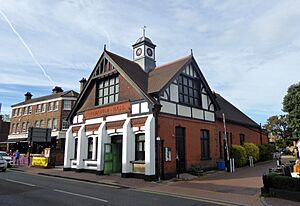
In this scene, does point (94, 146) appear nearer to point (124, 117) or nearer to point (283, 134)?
point (124, 117)

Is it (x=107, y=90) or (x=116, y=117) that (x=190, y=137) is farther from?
(x=107, y=90)

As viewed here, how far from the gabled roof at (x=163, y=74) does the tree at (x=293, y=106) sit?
38.1ft

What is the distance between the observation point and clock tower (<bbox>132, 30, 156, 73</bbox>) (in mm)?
22562

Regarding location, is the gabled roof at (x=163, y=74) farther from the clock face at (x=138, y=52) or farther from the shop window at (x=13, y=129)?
the shop window at (x=13, y=129)

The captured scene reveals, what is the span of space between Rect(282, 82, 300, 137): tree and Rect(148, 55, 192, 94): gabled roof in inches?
457

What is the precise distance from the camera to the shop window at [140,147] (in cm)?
1686

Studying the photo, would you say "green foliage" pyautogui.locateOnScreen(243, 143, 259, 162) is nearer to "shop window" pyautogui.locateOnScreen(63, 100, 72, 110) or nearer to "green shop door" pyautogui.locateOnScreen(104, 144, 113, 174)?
"green shop door" pyautogui.locateOnScreen(104, 144, 113, 174)

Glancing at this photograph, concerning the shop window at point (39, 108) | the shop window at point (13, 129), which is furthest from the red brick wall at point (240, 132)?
the shop window at point (13, 129)

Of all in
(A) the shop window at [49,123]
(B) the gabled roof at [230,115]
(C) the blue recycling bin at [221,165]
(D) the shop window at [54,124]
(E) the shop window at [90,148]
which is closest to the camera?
(E) the shop window at [90,148]

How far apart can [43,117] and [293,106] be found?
35.7 meters

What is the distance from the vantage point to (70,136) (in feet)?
74.1

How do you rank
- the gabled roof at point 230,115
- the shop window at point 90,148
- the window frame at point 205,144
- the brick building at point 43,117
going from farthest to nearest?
the brick building at point 43,117
the gabled roof at point 230,115
the shop window at point 90,148
the window frame at point 205,144

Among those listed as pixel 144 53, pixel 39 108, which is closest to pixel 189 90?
pixel 144 53

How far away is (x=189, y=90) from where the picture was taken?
20.2 metres
